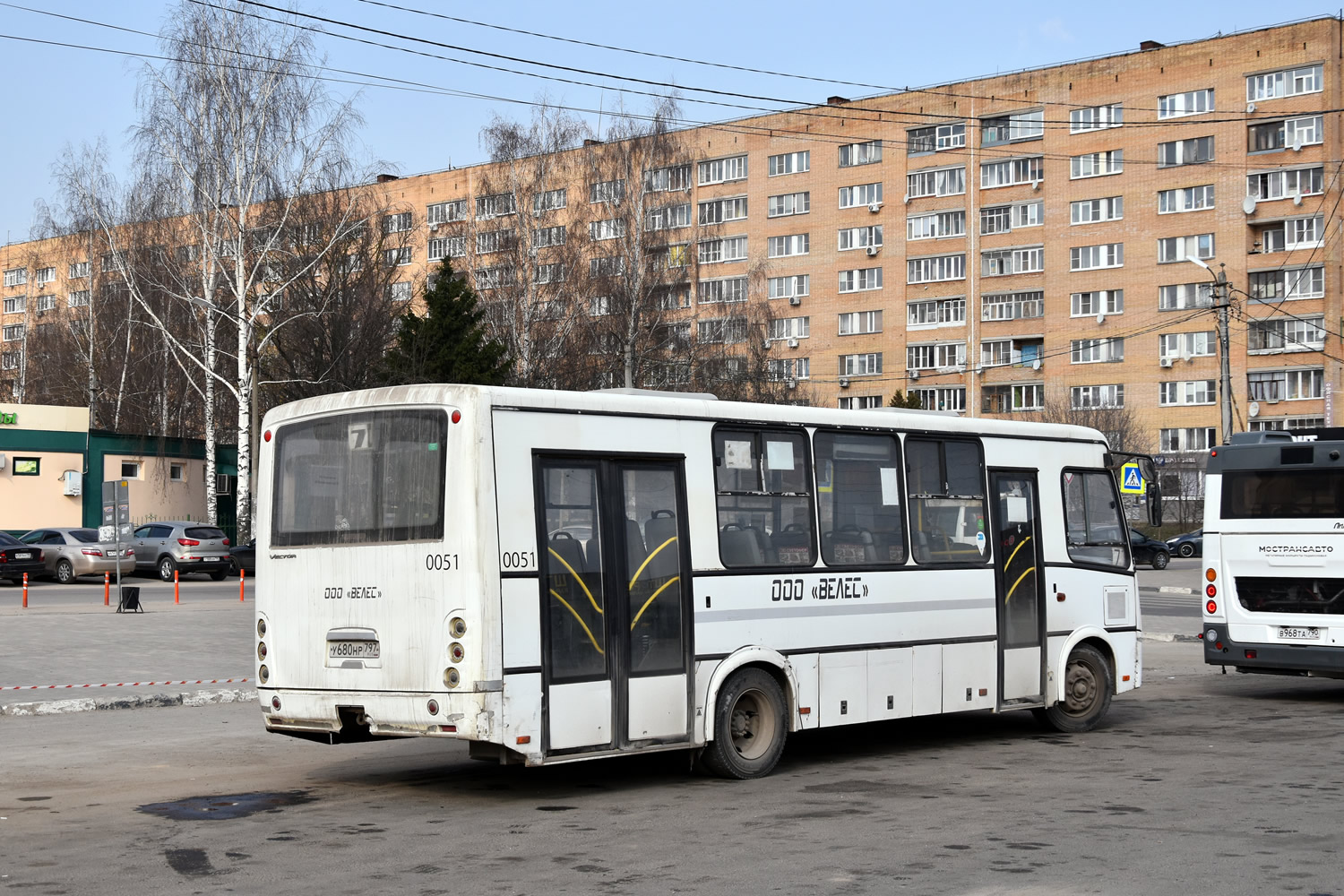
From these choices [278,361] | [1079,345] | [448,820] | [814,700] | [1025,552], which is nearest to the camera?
[448,820]

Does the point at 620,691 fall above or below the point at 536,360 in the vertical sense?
below

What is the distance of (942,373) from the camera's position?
82.6 metres

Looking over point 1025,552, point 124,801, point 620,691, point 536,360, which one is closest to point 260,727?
point 124,801

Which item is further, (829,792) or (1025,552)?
(1025,552)

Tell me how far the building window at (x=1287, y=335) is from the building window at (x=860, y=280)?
20595 millimetres

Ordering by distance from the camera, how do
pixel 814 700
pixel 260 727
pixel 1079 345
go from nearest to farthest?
pixel 814 700 → pixel 260 727 → pixel 1079 345

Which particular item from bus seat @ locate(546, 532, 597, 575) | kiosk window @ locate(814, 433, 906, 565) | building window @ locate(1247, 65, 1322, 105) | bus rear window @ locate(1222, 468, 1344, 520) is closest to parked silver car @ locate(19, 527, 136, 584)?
→ bus rear window @ locate(1222, 468, 1344, 520)

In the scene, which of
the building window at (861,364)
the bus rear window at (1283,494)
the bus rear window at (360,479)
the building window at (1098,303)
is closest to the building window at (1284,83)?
the building window at (1098,303)

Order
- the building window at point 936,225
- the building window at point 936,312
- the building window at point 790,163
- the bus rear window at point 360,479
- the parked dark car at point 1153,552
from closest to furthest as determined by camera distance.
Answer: the bus rear window at point 360,479 → the parked dark car at point 1153,552 → the building window at point 936,225 → the building window at point 936,312 → the building window at point 790,163

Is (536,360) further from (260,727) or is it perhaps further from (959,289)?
(260,727)

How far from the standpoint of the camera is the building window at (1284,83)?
70500mm

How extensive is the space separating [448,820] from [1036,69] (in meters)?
75.6

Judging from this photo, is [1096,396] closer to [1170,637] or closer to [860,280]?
[860,280]

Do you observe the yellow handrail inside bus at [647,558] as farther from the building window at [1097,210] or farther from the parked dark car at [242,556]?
the building window at [1097,210]
